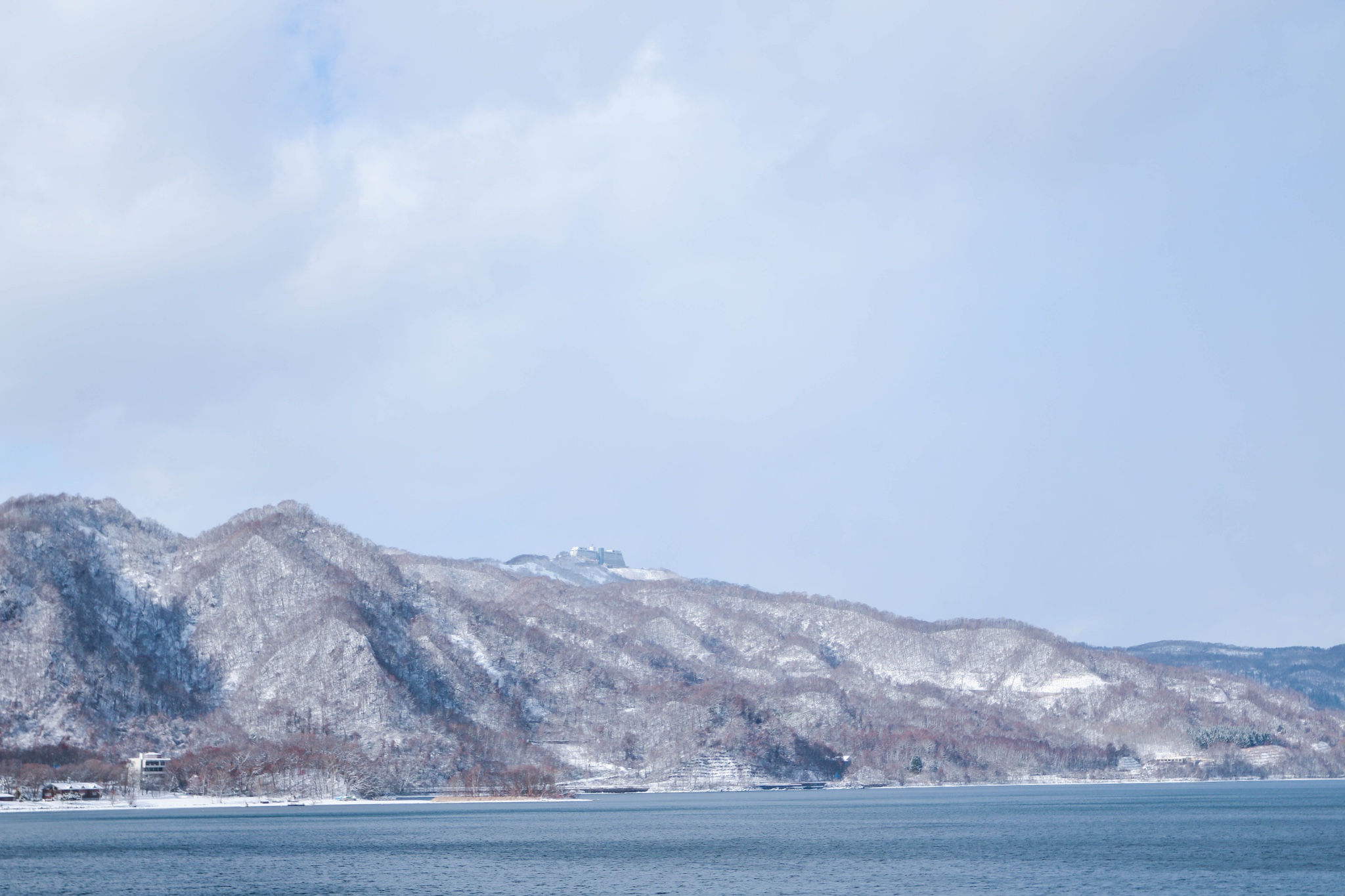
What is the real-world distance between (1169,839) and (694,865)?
7388 cm

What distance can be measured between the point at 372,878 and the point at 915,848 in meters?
72.4

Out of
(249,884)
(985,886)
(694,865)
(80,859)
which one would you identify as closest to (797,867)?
(694,865)

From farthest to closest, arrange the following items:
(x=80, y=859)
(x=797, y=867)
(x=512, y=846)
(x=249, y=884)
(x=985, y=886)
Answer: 1. (x=512, y=846)
2. (x=80, y=859)
3. (x=797, y=867)
4. (x=249, y=884)
5. (x=985, y=886)

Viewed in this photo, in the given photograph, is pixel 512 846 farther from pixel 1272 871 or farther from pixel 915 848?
pixel 1272 871

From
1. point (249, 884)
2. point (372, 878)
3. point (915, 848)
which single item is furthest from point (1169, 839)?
point (249, 884)

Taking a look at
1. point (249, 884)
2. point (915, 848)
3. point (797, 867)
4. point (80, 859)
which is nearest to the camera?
point (249, 884)

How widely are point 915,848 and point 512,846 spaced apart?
184ft

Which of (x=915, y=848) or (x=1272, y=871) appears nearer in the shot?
(x=1272, y=871)

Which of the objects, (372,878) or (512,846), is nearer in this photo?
(372,878)

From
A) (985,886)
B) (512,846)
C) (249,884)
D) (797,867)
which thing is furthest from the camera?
(512,846)

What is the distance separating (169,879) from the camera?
14688 centimetres

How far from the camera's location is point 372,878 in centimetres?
14675

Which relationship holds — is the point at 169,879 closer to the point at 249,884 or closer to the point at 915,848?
the point at 249,884

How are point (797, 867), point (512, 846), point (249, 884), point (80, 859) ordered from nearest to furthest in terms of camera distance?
point (249, 884)
point (797, 867)
point (80, 859)
point (512, 846)
